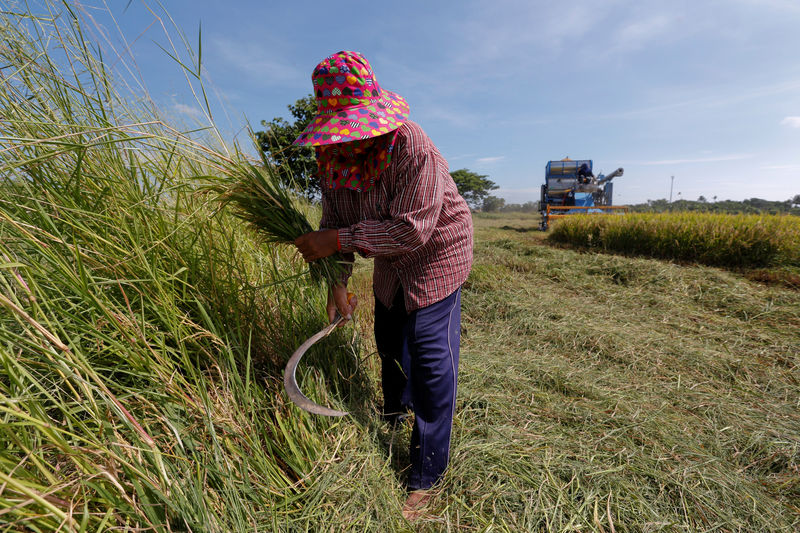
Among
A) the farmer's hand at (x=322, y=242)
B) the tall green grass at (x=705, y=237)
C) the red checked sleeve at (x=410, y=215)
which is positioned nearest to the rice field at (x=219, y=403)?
the farmer's hand at (x=322, y=242)

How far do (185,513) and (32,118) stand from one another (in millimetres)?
1234

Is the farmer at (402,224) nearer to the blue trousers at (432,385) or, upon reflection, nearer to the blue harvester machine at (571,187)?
the blue trousers at (432,385)

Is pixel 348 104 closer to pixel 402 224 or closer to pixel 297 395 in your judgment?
pixel 402 224

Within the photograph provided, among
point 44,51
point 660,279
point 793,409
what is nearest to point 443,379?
point 44,51

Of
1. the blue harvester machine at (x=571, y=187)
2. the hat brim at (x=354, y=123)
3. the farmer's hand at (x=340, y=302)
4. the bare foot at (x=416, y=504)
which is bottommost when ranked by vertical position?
the bare foot at (x=416, y=504)

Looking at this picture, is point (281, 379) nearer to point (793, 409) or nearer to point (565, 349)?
point (565, 349)

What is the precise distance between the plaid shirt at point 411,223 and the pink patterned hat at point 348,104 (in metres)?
0.11

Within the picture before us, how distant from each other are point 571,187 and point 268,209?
46.9 ft

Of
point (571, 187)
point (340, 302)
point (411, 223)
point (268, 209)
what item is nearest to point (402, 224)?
point (411, 223)

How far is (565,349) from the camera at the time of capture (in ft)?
8.79

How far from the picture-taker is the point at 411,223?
3.63 ft

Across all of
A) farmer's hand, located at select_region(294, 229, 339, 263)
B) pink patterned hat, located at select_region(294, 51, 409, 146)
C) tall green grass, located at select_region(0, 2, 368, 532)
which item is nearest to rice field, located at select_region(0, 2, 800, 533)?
tall green grass, located at select_region(0, 2, 368, 532)

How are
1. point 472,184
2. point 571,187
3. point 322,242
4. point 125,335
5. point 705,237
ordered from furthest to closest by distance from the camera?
point 472,184 → point 571,187 → point 705,237 → point 322,242 → point 125,335

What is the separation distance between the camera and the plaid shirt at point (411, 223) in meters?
1.14
